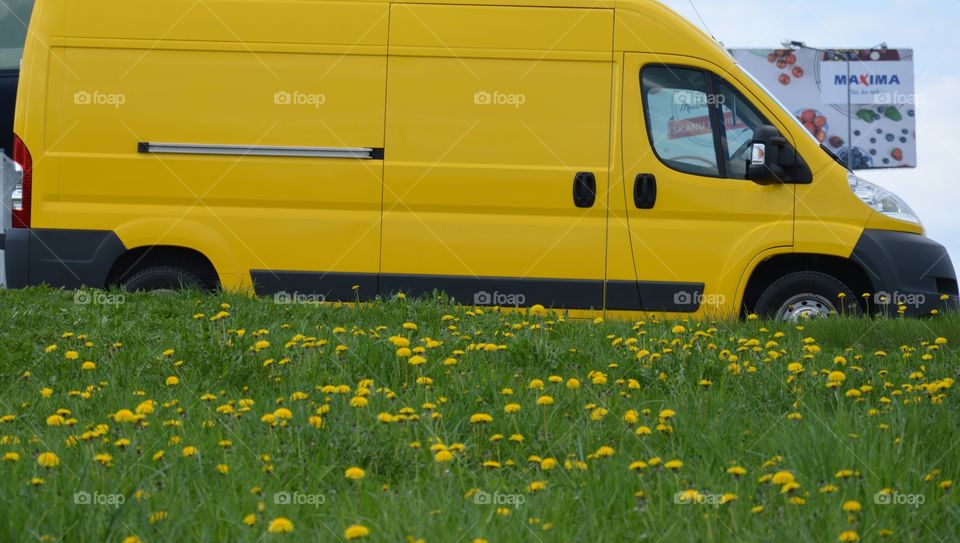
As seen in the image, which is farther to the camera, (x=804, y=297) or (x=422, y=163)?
(x=804, y=297)

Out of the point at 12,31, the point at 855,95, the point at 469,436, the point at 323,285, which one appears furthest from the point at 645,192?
the point at 855,95

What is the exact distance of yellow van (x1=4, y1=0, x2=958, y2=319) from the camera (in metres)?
7.75

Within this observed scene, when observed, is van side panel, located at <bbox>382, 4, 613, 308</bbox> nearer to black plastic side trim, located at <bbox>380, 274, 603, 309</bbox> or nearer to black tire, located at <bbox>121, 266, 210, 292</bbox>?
black plastic side trim, located at <bbox>380, 274, 603, 309</bbox>

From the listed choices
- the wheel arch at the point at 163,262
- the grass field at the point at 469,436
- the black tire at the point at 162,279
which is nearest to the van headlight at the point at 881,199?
the grass field at the point at 469,436

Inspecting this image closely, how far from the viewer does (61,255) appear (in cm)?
784

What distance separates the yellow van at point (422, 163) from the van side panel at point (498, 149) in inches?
0.6

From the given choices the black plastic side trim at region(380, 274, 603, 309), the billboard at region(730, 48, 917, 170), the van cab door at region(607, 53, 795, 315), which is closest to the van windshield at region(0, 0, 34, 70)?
the black plastic side trim at region(380, 274, 603, 309)

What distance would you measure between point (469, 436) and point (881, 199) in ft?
16.9

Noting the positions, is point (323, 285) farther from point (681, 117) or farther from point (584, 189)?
point (681, 117)

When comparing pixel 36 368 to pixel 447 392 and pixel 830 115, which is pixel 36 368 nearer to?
pixel 447 392

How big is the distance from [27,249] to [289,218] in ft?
6.09

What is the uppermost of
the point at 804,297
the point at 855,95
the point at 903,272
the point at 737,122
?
the point at 855,95

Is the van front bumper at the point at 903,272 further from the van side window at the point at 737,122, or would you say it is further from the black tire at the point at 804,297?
the van side window at the point at 737,122

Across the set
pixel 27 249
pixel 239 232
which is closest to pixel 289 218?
pixel 239 232
